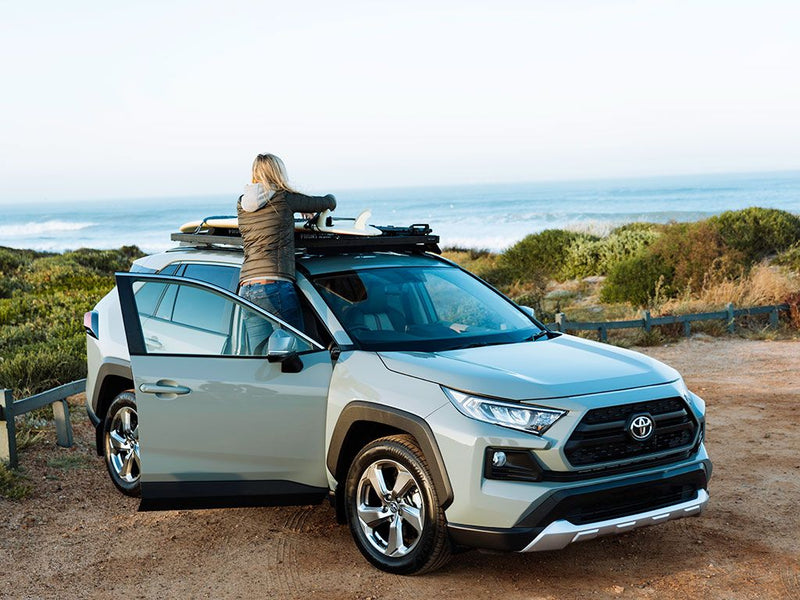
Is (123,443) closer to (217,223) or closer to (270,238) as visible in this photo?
(217,223)

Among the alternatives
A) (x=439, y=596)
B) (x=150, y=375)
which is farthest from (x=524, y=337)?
(x=150, y=375)

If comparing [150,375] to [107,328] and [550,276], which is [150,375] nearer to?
[107,328]

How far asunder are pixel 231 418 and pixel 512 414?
5.52ft

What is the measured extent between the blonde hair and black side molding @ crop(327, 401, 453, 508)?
1.72 m

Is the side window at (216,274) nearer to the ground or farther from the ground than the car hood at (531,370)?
farther from the ground

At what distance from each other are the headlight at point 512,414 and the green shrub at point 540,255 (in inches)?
744

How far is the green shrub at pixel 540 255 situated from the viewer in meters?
24.1

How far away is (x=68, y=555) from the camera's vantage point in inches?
229

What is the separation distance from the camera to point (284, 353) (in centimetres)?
521

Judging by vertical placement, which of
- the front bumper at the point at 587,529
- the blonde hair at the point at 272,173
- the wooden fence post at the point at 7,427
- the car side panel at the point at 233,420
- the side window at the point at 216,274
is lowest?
the wooden fence post at the point at 7,427

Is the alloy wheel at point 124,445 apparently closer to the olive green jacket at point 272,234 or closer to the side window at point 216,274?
the side window at point 216,274

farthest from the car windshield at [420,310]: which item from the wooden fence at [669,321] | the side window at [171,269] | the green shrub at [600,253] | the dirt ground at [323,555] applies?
the green shrub at [600,253]

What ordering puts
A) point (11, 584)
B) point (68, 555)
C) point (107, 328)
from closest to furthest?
1. point (11, 584)
2. point (68, 555)
3. point (107, 328)

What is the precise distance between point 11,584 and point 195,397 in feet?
4.83
